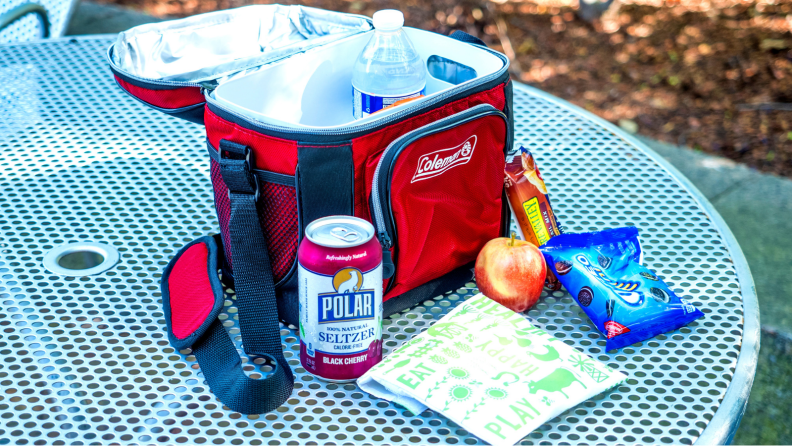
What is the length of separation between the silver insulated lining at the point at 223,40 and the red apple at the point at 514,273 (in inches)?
21.5

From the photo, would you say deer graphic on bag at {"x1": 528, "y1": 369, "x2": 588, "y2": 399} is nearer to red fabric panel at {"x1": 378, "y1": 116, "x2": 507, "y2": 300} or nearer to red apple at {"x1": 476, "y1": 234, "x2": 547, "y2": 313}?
red apple at {"x1": 476, "y1": 234, "x2": 547, "y2": 313}

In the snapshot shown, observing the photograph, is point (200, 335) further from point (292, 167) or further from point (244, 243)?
point (292, 167)

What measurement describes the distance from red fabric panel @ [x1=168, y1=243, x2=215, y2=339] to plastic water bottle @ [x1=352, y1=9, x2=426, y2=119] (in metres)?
0.37

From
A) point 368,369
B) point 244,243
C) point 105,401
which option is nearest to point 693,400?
point 368,369

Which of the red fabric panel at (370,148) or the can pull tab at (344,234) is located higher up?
the red fabric panel at (370,148)

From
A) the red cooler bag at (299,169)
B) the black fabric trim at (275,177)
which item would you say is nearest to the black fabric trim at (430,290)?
the red cooler bag at (299,169)

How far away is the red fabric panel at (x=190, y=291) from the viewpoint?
110 cm

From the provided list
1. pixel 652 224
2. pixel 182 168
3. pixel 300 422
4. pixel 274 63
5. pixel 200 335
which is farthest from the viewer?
pixel 182 168

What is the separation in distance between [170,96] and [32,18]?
4.66 feet

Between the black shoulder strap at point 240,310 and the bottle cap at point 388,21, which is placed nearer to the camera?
the black shoulder strap at point 240,310

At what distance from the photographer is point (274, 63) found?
127cm

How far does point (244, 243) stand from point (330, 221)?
0.15m

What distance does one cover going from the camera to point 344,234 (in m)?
0.98

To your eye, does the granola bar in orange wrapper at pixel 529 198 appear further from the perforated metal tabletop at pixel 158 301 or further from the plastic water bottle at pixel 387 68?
the plastic water bottle at pixel 387 68
